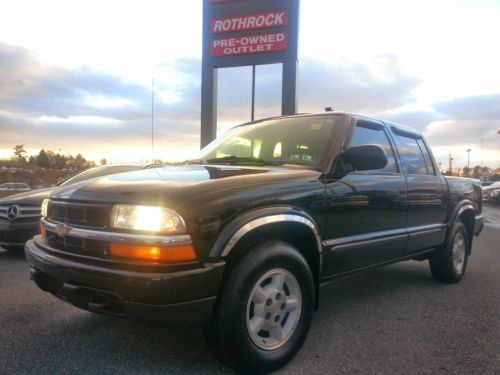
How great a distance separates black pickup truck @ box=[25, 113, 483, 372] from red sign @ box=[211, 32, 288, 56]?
527 inches

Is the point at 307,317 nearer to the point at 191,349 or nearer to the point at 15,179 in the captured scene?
the point at 191,349

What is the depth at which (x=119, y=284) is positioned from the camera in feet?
8.03

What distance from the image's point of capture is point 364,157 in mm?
3387

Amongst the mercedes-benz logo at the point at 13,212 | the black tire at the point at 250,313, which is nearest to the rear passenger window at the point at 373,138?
the black tire at the point at 250,313

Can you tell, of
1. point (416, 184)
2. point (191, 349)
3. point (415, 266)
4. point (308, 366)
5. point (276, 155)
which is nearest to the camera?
point (308, 366)

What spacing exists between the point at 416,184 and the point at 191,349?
9.18 feet

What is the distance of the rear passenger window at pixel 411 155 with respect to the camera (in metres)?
4.60

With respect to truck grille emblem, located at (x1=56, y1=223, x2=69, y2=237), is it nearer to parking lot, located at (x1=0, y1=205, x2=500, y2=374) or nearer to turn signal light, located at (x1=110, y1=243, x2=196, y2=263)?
turn signal light, located at (x1=110, y1=243, x2=196, y2=263)

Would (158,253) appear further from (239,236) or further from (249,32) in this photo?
(249,32)

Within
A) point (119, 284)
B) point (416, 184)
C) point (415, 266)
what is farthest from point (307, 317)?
point (415, 266)

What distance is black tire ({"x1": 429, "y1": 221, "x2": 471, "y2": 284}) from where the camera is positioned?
16.9 feet

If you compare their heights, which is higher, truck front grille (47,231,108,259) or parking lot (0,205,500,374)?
truck front grille (47,231,108,259)

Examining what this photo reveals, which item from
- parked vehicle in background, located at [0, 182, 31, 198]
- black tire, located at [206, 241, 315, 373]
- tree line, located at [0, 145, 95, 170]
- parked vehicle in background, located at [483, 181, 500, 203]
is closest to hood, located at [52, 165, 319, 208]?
black tire, located at [206, 241, 315, 373]

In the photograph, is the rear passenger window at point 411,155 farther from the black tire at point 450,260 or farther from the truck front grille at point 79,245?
the truck front grille at point 79,245
